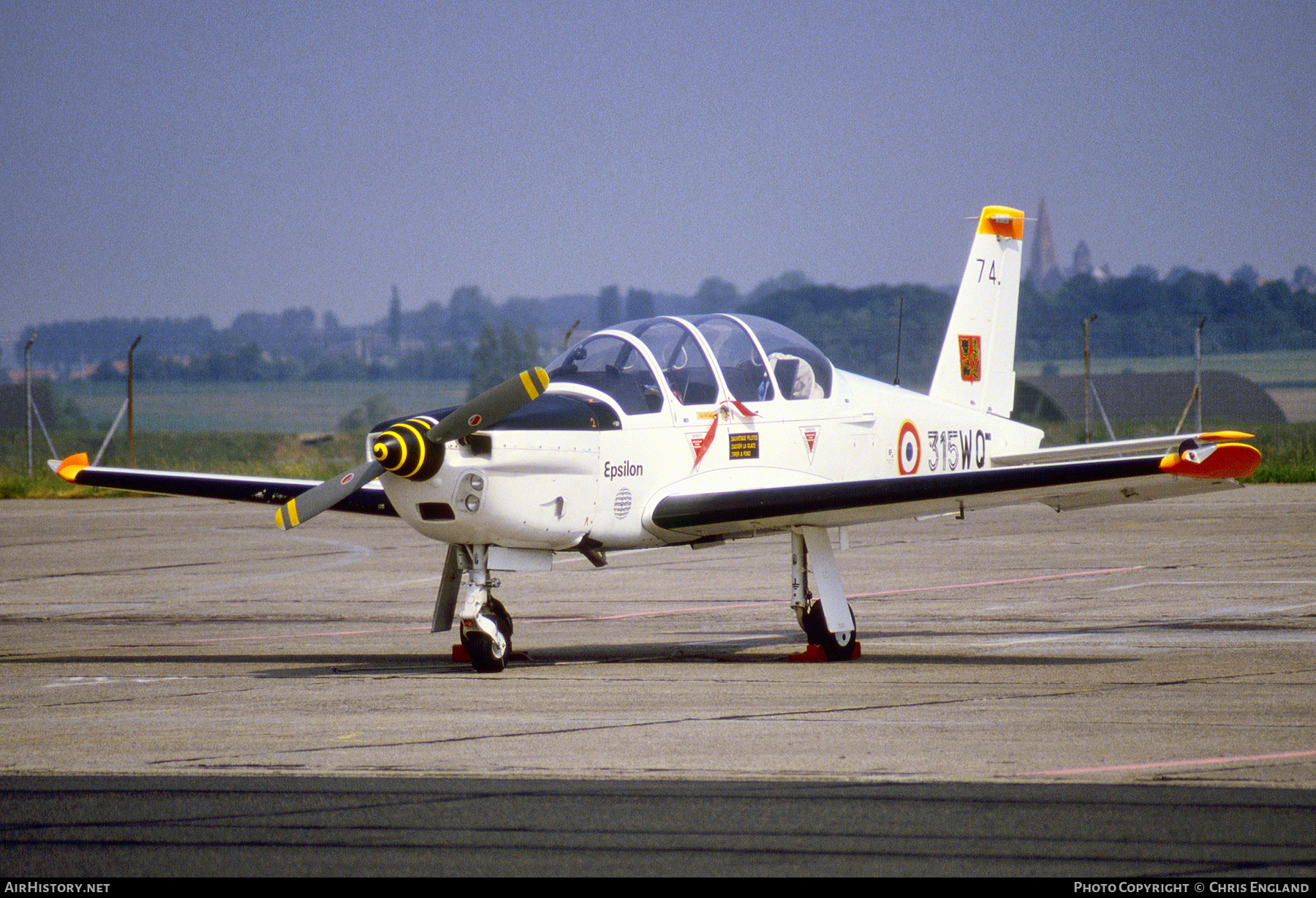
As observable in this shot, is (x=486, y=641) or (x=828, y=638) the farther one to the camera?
(x=828, y=638)

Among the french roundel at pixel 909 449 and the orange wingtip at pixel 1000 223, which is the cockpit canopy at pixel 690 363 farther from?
the orange wingtip at pixel 1000 223

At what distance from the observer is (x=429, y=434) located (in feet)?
30.3

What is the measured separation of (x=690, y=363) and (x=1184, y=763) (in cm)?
529

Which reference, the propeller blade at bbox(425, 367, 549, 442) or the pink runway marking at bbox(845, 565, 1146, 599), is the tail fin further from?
the propeller blade at bbox(425, 367, 549, 442)

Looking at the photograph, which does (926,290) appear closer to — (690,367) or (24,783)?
(690,367)

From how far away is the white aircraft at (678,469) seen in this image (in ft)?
30.9

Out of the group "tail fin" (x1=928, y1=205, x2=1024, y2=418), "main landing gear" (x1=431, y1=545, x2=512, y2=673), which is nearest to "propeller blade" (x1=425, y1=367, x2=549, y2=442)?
"main landing gear" (x1=431, y1=545, x2=512, y2=673)

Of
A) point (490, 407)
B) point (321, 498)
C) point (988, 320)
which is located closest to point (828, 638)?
point (490, 407)

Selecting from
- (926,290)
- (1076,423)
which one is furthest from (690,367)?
(926,290)

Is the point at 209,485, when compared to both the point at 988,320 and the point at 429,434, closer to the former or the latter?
the point at 429,434

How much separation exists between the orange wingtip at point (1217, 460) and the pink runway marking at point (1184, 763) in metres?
2.40

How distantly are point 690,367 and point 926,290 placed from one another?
77692 millimetres

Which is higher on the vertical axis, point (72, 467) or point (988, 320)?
point (988, 320)

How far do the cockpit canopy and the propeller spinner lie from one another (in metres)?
1.18
